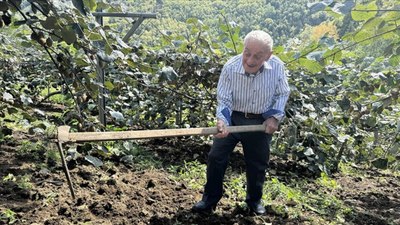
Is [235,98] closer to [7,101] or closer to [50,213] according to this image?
[50,213]

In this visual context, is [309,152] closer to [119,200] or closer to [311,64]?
[311,64]

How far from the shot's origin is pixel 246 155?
3244mm

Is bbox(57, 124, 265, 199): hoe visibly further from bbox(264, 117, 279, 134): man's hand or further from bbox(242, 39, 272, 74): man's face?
bbox(242, 39, 272, 74): man's face

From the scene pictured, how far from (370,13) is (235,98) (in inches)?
42.2

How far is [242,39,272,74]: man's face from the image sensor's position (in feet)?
9.31

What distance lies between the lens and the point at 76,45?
2.48 metres

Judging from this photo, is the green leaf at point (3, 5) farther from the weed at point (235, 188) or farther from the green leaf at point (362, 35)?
the weed at point (235, 188)

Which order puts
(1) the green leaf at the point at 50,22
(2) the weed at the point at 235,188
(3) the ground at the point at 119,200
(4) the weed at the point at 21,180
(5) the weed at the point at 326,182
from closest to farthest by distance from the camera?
(1) the green leaf at the point at 50,22, (3) the ground at the point at 119,200, (4) the weed at the point at 21,180, (2) the weed at the point at 235,188, (5) the weed at the point at 326,182

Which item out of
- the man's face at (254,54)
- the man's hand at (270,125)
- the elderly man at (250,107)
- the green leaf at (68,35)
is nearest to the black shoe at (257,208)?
the elderly man at (250,107)

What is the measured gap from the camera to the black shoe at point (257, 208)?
3.29 metres

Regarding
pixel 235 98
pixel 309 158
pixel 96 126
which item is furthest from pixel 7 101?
pixel 309 158

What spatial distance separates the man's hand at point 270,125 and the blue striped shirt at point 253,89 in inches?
1.6

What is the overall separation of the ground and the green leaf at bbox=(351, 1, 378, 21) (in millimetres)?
1606

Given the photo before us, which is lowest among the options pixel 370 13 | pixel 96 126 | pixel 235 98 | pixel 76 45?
pixel 96 126
